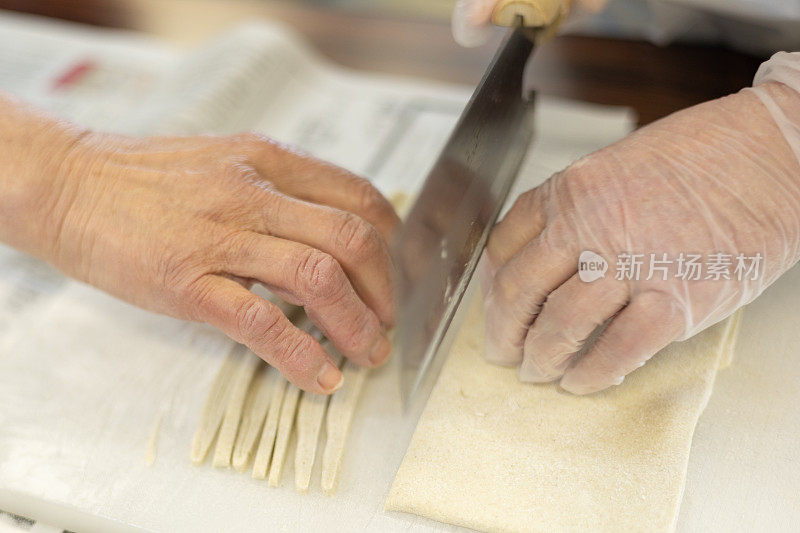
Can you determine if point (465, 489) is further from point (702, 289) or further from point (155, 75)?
point (155, 75)

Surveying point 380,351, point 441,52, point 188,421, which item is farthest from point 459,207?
point 441,52

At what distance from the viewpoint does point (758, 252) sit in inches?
37.0

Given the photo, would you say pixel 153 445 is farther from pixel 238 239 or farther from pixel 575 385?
pixel 575 385

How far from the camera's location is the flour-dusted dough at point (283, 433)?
104cm

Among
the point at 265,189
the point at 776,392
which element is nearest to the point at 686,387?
the point at 776,392

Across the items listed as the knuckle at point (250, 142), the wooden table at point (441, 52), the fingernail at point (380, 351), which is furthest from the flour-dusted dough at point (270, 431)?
the wooden table at point (441, 52)

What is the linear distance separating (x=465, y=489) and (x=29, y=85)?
5.03 feet

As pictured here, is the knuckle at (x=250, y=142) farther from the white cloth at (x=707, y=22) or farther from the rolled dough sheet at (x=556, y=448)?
the white cloth at (x=707, y=22)

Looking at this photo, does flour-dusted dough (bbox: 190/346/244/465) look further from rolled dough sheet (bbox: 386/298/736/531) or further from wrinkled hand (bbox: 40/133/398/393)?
rolled dough sheet (bbox: 386/298/736/531)

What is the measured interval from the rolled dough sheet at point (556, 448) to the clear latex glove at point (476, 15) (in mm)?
522

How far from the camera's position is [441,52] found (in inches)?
74.5

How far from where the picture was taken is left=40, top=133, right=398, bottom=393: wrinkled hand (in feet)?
3.47

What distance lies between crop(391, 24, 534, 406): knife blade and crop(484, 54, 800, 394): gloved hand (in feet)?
0.30

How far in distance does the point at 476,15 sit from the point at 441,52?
0.76 m
